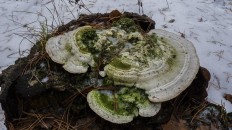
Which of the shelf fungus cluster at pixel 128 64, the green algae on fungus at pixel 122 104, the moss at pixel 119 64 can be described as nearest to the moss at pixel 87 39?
the shelf fungus cluster at pixel 128 64

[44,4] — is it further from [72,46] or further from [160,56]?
[160,56]

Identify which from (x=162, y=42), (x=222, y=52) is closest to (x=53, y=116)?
(x=162, y=42)

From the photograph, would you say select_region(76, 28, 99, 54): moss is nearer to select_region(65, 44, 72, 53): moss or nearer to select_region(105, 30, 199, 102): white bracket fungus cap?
select_region(65, 44, 72, 53): moss

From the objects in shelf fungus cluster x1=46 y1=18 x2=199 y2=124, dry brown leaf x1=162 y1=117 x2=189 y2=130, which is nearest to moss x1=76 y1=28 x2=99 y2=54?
shelf fungus cluster x1=46 y1=18 x2=199 y2=124

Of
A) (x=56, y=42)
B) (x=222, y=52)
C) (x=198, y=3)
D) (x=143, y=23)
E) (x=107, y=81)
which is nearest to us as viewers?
(x=107, y=81)

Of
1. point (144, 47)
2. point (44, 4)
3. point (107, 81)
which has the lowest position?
point (107, 81)

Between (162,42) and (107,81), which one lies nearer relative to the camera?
(107,81)

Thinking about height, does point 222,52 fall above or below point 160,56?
below
